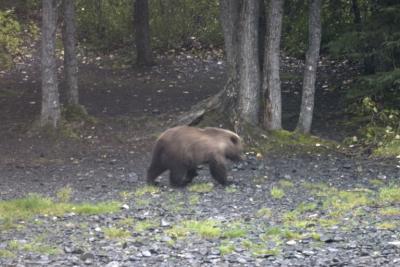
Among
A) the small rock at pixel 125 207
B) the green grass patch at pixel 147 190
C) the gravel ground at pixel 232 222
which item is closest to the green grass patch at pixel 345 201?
the gravel ground at pixel 232 222

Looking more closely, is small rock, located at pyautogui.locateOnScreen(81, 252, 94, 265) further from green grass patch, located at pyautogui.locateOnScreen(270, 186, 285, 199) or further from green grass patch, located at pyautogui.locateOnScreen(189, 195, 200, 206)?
green grass patch, located at pyautogui.locateOnScreen(270, 186, 285, 199)

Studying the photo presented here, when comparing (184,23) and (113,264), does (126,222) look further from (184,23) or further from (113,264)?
(184,23)

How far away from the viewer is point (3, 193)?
14695 millimetres

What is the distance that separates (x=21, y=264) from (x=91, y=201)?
4.19 metres

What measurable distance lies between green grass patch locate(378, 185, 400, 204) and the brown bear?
265 centimetres

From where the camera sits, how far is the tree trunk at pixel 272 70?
703 inches

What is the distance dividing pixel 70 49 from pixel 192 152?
690 centimetres

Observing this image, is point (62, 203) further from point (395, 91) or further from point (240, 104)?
point (395, 91)

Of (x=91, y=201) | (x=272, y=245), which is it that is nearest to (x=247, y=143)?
(x=91, y=201)

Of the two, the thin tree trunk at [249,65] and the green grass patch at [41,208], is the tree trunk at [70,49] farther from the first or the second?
the green grass patch at [41,208]

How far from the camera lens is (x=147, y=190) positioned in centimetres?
1444

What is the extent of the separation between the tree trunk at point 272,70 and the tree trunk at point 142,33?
10.1 m

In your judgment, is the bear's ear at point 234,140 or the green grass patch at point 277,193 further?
the bear's ear at point 234,140

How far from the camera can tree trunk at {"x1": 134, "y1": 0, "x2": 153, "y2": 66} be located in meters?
27.7
